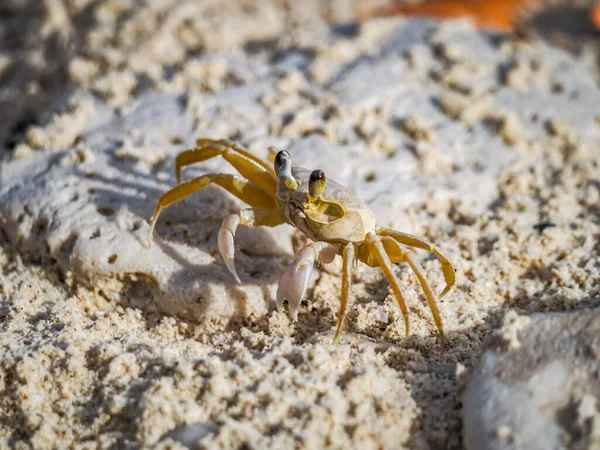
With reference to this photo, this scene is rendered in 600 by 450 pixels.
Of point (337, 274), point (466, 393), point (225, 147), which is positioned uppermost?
point (225, 147)

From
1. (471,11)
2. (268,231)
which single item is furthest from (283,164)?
(471,11)

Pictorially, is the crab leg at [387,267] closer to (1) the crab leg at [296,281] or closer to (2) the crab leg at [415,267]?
(2) the crab leg at [415,267]

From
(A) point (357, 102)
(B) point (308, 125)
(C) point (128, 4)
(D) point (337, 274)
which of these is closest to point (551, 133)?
(A) point (357, 102)

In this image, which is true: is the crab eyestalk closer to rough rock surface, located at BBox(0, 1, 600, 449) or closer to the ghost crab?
the ghost crab

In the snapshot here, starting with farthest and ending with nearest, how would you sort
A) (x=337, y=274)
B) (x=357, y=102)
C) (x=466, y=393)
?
1. (x=357, y=102)
2. (x=337, y=274)
3. (x=466, y=393)

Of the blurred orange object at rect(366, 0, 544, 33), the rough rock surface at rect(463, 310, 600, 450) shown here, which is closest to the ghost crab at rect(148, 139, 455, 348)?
the rough rock surface at rect(463, 310, 600, 450)

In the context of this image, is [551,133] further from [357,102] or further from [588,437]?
[588,437]
